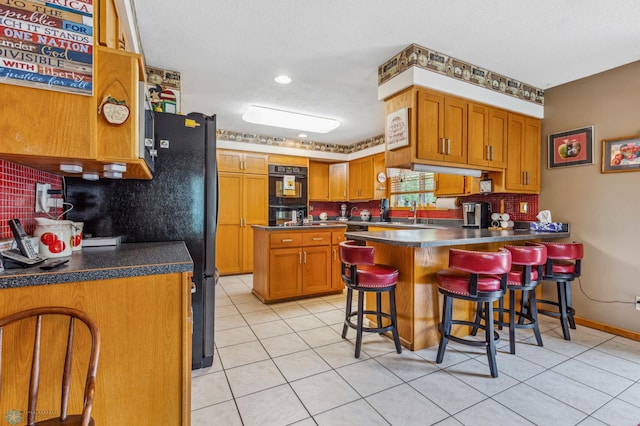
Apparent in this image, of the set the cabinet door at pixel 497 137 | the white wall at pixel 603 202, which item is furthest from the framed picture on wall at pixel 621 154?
the cabinet door at pixel 497 137

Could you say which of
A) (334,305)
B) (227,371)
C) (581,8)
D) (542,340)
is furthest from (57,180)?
(542,340)

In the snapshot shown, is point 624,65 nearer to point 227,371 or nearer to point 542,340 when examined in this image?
point 542,340

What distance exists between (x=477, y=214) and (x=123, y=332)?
373 centimetres

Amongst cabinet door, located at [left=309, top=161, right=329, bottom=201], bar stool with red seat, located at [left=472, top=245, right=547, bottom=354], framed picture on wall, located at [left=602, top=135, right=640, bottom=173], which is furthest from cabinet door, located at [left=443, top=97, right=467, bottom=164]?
cabinet door, located at [left=309, top=161, right=329, bottom=201]

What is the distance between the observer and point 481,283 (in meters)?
2.12

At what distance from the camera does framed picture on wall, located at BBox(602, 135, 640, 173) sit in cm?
268

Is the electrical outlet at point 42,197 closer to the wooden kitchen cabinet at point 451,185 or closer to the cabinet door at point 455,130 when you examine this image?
the cabinet door at point 455,130

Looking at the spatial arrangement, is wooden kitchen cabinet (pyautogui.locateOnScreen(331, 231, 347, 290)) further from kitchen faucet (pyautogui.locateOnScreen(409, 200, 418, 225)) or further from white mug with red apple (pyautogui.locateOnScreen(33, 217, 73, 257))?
white mug with red apple (pyautogui.locateOnScreen(33, 217, 73, 257))

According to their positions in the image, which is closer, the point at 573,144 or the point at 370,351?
the point at 370,351

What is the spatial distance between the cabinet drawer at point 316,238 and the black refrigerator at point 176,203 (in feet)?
5.33

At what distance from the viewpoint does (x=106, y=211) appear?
198 cm

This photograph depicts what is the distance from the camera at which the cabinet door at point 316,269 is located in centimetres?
376

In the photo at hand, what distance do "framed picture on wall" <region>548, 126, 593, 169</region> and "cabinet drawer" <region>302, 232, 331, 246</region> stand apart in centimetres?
265

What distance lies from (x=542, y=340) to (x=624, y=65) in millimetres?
2608
